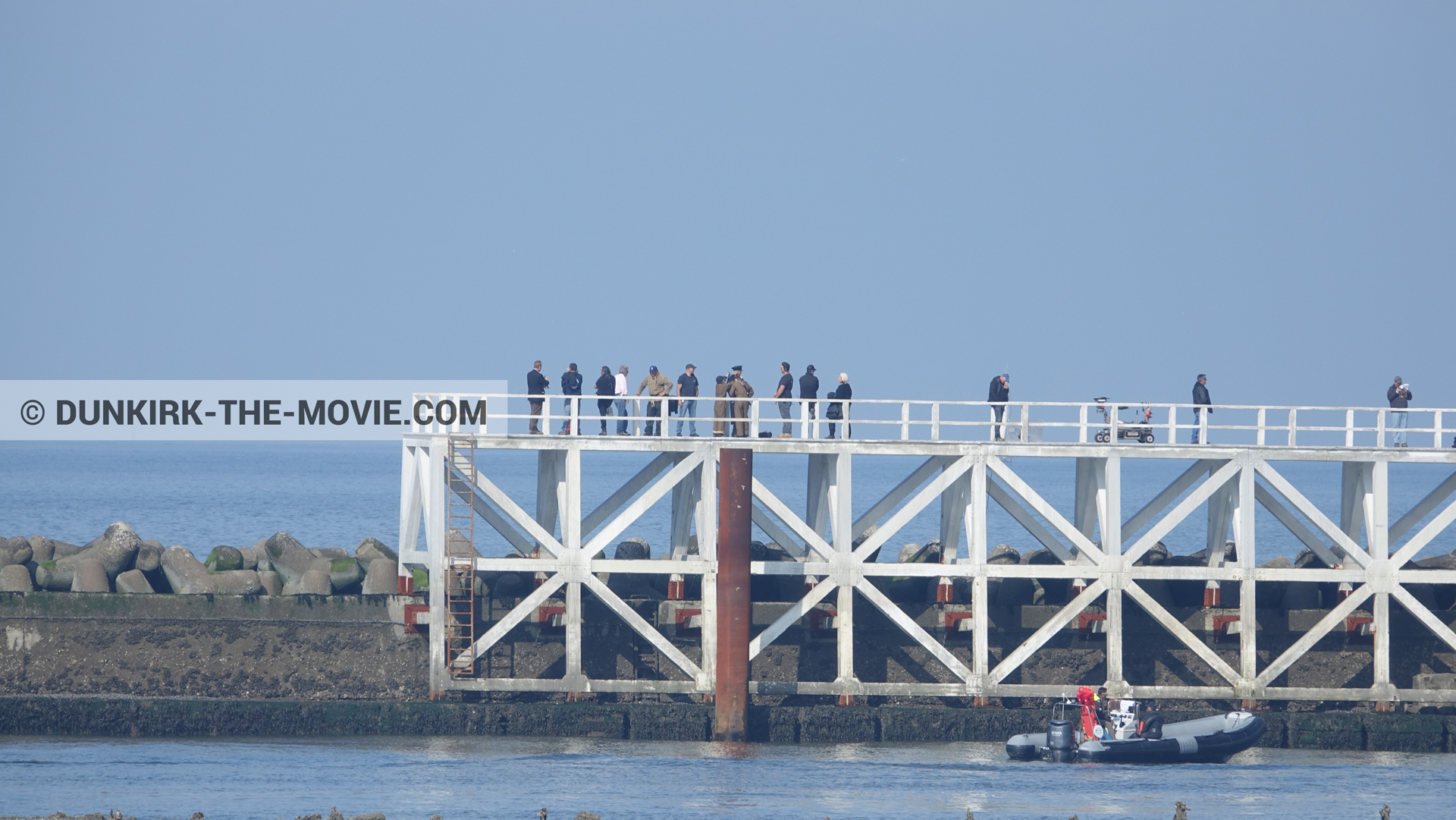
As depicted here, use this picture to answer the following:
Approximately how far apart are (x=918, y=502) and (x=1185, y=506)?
490cm

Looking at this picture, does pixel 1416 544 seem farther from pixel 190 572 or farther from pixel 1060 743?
pixel 190 572

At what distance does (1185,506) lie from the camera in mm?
29281

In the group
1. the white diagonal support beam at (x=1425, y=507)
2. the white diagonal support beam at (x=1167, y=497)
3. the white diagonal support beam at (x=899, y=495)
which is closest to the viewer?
the white diagonal support beam at (x=899, y=495)

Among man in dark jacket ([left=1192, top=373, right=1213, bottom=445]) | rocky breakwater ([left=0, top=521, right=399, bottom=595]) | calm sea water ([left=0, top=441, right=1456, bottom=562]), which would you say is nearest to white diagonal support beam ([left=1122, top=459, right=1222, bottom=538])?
man in dark jacket ([left=1192, top=373, right=1213, bottom=445])

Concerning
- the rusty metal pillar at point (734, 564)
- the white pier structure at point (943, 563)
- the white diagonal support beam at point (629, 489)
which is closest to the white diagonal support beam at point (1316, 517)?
the white pier structure at point (943, 563)

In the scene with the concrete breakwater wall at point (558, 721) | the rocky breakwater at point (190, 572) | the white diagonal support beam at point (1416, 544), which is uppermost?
the white diagonal support beam at point (1416, 544)

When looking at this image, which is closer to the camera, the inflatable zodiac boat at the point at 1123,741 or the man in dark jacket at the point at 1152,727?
the inflatable zodiac boat at the point at 1123,741

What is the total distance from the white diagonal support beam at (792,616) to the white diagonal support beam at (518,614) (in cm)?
364

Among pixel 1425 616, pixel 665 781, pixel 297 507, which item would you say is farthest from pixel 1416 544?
pixel 297 507

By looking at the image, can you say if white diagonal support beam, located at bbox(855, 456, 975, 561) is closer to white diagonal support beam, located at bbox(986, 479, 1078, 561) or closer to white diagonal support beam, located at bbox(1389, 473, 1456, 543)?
white diagonal support beam, located at bbox(986, 479, 1078, 561)

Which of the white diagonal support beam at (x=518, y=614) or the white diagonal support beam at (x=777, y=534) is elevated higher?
the white diagonal support beam at (x=777, y=534)

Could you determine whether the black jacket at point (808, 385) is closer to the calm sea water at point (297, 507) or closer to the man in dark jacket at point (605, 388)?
the man in dark jacket at point (605, 388)

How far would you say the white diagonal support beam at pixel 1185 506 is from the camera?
95.8 ft

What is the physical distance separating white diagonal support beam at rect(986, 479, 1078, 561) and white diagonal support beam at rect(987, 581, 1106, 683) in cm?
160
